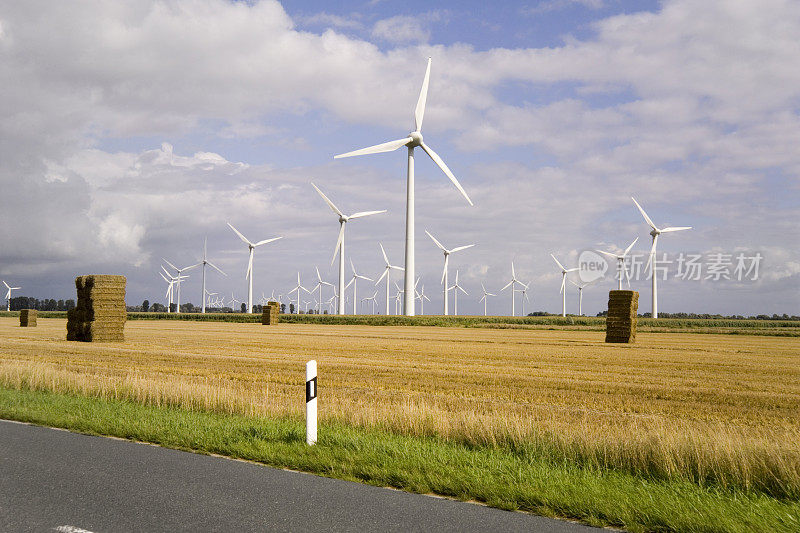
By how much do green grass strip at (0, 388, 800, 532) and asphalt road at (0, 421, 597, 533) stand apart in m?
0.36

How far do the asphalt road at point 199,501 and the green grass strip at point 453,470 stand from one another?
0.36 meters

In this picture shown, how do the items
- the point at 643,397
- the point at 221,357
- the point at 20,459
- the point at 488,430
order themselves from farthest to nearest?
the point at 221,357 → the point at 643,397 → the point at 488,430 → the point at 20,459

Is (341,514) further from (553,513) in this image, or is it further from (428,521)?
(553,513)

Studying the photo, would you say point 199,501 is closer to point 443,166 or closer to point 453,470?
point 453,470

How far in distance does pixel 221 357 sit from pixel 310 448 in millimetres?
19009

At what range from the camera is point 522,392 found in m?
17.6

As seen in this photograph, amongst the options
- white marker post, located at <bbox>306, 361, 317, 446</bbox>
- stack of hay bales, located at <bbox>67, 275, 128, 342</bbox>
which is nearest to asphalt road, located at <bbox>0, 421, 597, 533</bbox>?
white marker post, located at <bbox>306, 361, 317, 446</bbox>

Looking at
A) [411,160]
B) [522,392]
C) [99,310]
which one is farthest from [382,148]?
[522,392]

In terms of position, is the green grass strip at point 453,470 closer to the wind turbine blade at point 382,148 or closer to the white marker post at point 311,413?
the white marker post at point 311,413

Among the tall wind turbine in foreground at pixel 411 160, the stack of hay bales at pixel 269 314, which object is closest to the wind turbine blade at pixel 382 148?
the tall wind turbine in foreground at pixel 411 160

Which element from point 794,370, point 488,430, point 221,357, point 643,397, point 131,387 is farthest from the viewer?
point 221,357

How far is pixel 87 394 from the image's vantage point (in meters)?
15.2

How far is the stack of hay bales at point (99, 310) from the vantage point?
119 ft

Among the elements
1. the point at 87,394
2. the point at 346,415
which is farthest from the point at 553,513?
the point at 87,394
